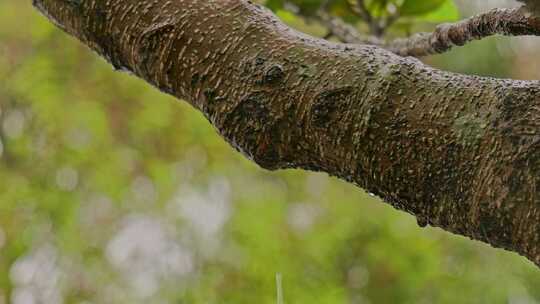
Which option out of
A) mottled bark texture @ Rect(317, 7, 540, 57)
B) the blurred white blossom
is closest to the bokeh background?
the blurred white blossom

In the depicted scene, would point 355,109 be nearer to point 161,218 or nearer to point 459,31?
point 459,31

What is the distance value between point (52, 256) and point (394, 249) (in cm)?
106

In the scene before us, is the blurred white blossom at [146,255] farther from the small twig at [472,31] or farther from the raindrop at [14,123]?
the small twig at [472,31]

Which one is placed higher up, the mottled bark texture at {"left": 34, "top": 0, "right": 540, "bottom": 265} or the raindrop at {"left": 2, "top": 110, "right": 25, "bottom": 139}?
the mottled bark texture at {"left": 34, "top": 0, "right": 540, "bottom": 265}

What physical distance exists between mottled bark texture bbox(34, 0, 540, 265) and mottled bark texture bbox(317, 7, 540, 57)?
35 mm

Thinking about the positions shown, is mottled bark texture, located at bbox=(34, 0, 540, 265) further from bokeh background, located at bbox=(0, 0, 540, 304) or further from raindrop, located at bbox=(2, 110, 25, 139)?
raindrop, located at bbox=(2, 110, 25, 139)

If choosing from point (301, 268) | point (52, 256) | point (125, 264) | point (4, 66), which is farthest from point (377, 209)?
point (4, 66)

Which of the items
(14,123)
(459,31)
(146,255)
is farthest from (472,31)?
(14,123)

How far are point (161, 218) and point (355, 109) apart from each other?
2189mm

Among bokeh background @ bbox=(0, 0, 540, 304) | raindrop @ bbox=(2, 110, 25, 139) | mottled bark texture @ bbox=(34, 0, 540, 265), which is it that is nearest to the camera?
mottled bark texture @ bbox=(34, 0, 540, 265)

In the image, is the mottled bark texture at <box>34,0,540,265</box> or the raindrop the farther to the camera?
the raindrop

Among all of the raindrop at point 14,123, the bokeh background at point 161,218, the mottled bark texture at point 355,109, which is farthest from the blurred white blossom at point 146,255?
the mottled bark texture at point 355,109

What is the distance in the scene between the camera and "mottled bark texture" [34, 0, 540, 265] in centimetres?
29

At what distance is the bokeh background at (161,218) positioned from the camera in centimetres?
229
